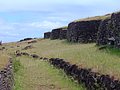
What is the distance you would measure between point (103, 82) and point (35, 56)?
24.8 metres

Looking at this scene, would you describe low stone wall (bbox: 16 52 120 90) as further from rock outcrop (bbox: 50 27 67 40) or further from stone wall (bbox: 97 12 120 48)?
rock outcrop (bbox: 50 27 67 40)

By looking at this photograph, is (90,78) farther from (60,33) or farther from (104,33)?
(60,33)

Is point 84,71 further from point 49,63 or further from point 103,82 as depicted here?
point 49,63

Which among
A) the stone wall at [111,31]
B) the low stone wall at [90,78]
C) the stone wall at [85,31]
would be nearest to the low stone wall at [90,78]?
the low stone wall at [90,78]

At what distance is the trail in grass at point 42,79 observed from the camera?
2330 centimetres

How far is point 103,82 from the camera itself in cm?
1850

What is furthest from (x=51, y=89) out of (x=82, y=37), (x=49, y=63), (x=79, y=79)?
(x=82, y=37)

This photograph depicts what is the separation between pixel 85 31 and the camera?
52469mm

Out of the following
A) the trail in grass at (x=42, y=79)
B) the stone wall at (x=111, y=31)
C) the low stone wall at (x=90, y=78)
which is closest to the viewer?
the low stone wall at (x=90, y=78)

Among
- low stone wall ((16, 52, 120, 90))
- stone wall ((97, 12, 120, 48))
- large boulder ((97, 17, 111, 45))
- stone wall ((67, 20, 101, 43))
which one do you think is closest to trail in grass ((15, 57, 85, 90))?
low stone wall ((16, 52, 120, 90))

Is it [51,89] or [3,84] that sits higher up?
[3,84]

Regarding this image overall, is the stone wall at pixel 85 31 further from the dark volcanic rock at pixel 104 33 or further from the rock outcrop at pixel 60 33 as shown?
the rock outcrop at pixel 60 33

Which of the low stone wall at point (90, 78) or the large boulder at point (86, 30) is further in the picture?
the large boulder at point (86, 30)

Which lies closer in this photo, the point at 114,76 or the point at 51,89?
the point at 114,76
